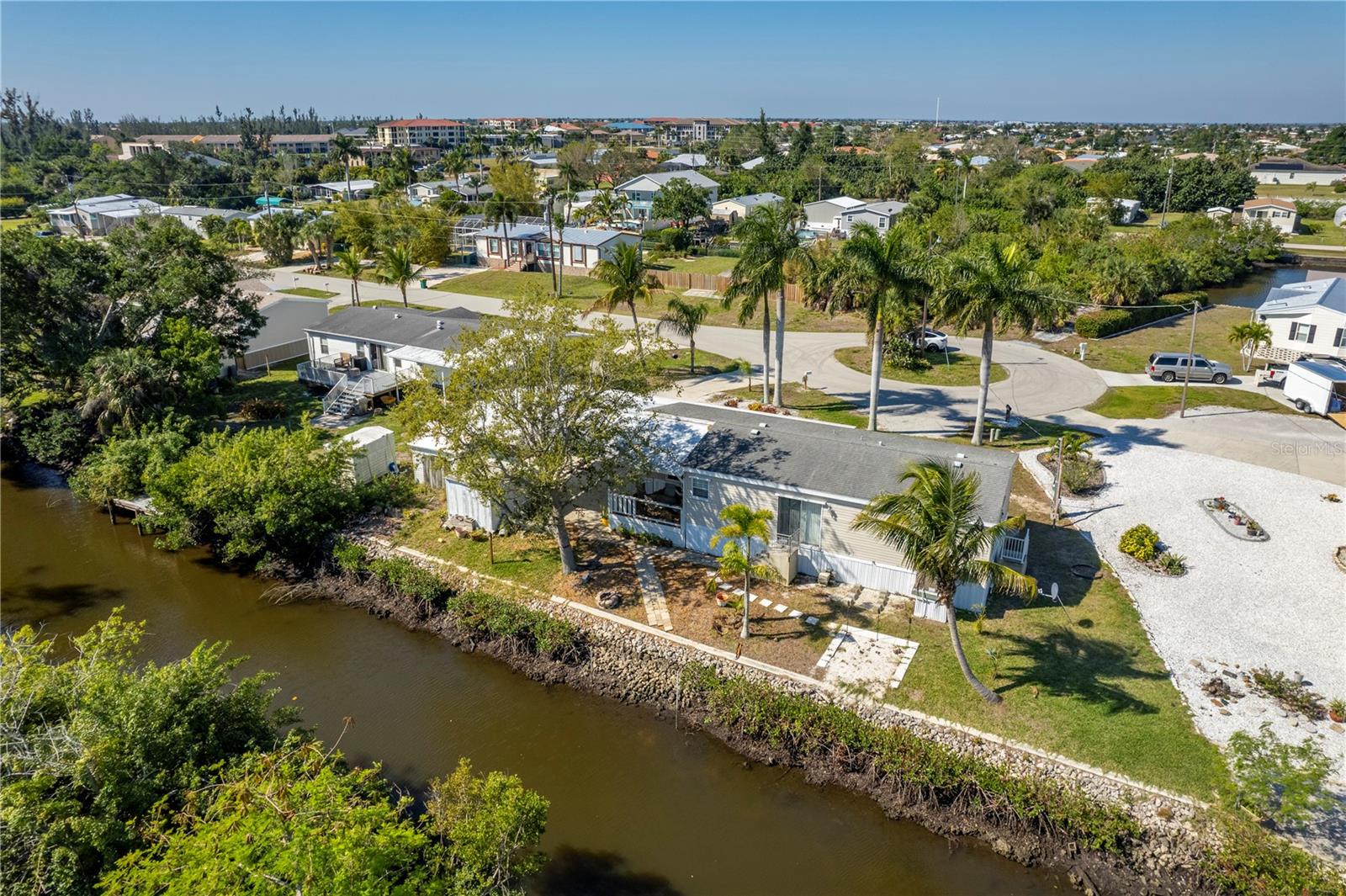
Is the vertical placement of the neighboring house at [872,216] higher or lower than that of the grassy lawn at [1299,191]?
lower

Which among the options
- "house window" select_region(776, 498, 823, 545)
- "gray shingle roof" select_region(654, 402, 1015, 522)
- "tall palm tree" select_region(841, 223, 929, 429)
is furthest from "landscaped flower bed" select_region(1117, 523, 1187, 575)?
"tall palm tree" select_region(841, 223, 929, 429)

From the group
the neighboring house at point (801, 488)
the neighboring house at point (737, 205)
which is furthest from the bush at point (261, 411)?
the neighboring house at point (737, 205)

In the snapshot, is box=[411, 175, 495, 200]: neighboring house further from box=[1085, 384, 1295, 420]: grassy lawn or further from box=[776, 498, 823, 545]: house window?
box=[776, 498, 823, 545]: house window

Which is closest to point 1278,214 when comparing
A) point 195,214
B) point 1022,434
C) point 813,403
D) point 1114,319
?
point 1114,319

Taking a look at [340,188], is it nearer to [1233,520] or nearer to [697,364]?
A: [697,364]

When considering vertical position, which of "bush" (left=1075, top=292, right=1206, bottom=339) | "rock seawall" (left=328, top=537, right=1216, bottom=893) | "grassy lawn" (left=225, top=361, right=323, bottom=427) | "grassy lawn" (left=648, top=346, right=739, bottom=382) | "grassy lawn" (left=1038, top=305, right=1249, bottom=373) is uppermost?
"bush" (left=1075, top=292, right=1206, bottom=339)

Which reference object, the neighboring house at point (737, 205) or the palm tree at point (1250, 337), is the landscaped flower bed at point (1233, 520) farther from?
the neighboring house at point (737, 205)

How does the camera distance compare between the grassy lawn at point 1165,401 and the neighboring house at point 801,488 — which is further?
the grassy lawn at point 1165,401

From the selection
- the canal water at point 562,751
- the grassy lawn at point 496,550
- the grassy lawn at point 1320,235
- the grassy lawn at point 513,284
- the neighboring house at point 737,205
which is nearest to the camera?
the canal water at point 562,751
